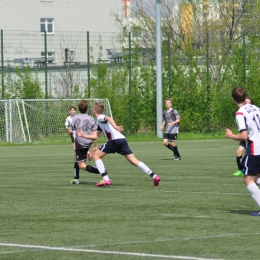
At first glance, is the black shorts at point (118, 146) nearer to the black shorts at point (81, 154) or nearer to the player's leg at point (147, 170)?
the player's leg at point (147, 170)

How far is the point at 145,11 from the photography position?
189 ft

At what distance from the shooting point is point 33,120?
37.3 meters

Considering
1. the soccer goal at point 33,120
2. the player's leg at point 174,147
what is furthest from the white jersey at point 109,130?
the soccer goal at point 33,120

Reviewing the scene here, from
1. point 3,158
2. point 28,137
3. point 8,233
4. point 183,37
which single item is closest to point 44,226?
point 8,233

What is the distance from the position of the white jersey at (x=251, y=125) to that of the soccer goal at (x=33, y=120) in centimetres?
2581

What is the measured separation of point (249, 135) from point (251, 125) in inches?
5.4

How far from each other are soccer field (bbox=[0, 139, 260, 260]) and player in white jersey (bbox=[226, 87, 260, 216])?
47cm

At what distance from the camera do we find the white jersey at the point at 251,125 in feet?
36.4

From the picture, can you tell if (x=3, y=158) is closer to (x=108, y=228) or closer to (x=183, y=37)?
(x=108, y=228)

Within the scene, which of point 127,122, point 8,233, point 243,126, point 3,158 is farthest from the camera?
point 127,122

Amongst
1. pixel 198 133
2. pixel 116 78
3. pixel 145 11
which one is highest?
pixel 145 11

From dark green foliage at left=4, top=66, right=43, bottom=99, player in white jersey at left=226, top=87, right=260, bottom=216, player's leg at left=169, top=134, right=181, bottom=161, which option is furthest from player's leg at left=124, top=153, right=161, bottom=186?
dark green foliage at left=4, top=66, right=43, bottom=99

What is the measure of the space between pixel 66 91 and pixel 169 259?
33.5 metres

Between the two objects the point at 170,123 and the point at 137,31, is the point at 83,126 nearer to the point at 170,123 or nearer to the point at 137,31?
the point at 170,123
